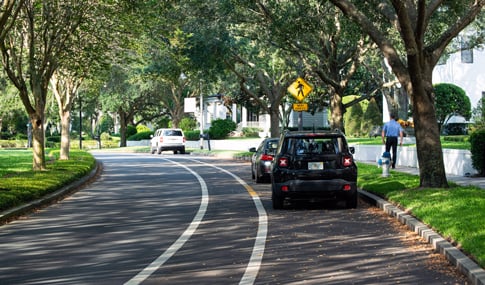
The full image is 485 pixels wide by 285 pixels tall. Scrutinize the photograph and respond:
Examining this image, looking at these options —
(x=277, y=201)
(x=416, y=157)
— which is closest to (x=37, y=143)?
(x=277, y=201)

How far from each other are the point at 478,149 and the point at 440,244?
38.5 ft

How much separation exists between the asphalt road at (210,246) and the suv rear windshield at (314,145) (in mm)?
1188

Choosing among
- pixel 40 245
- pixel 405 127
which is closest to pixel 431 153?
pixel 40 245

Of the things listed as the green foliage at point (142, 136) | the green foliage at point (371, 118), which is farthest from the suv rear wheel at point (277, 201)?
the green foliage at point (142, 136)

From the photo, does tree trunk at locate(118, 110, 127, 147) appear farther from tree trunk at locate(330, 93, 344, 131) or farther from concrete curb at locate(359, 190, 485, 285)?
concrete curb at locate(359, 190, 485, 285)

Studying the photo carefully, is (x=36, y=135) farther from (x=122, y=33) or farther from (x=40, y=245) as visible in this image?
(x=40, y=245)

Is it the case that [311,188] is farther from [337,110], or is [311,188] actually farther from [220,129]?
[220,129]

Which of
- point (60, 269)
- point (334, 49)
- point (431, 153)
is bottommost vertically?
point (60, 269)

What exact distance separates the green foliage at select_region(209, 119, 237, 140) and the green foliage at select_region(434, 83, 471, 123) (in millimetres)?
29130

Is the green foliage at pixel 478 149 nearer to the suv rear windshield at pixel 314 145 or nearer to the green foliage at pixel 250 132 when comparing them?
the suv rear windshield at pixel 314 145

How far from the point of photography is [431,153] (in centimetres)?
1697

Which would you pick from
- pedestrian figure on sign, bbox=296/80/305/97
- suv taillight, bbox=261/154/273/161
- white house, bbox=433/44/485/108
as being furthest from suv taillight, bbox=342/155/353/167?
white house, bbox=433/44/485/108

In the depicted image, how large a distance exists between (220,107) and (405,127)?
5030cm

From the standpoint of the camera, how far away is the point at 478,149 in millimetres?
21188
